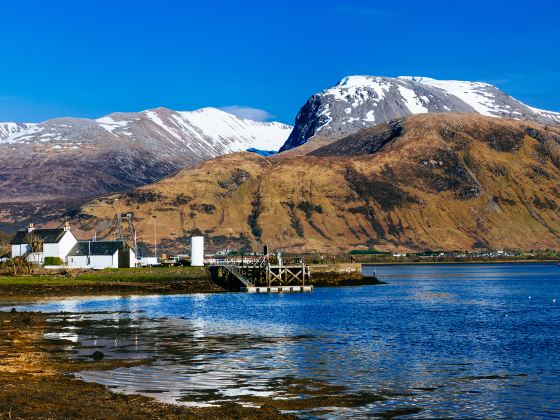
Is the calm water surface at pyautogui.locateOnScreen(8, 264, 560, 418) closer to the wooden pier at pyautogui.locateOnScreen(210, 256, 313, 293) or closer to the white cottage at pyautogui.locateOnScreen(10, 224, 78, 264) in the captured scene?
the wooden pier at pyautogui.locateOnScreen(210, 256, 313, 293)

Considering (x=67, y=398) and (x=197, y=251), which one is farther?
(x=197, y=251)

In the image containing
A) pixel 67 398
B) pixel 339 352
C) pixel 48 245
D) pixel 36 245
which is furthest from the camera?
pixel 36 245

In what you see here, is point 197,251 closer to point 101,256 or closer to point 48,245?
point 101,256

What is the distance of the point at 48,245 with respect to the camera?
118 m

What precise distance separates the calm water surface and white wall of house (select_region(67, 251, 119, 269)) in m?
33.1

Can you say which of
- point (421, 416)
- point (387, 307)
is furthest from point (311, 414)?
point (387, 307)

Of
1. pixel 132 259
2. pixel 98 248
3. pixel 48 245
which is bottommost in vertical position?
pixel 132 259

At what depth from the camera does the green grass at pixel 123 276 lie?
96.0 m

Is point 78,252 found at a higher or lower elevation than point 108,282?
higher

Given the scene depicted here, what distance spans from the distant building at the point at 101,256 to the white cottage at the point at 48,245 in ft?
4.74

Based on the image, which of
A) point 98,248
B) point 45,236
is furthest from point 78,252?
point 45,236

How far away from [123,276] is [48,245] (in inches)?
773

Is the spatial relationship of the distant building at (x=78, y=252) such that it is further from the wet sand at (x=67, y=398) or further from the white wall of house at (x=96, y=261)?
the wet sand at (x=67, y=398)

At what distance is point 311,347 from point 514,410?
18.1 m
